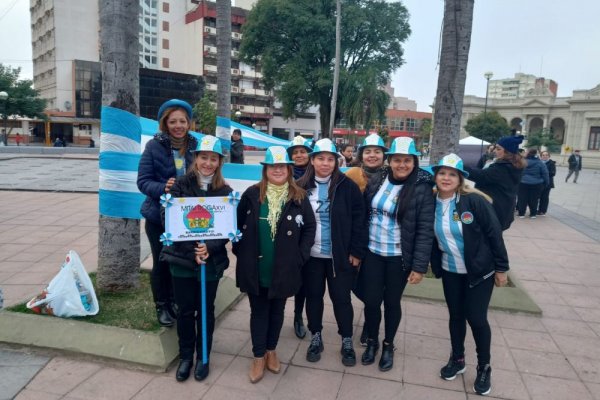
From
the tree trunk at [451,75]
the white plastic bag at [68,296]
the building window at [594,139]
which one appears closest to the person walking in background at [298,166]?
the white plastic bag at [68,296]

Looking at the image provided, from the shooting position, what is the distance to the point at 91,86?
159 ft

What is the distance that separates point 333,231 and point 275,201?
0.54 m

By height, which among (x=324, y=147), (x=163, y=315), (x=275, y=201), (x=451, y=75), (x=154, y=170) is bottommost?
(x=163, y=315)

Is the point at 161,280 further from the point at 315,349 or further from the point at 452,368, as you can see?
the point at 452,368

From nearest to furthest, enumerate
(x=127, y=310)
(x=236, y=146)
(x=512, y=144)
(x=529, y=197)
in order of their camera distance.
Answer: (x=127, y=310) → (x=512, y=144) → (x=529, y=197) → (x=236, y=146)

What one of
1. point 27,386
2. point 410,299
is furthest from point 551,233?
point 27,386

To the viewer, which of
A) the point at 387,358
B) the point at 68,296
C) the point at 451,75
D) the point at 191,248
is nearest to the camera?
the point at 191,248

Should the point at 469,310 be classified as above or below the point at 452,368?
above

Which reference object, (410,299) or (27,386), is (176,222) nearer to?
(27,386)

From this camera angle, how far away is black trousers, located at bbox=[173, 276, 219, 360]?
320cm

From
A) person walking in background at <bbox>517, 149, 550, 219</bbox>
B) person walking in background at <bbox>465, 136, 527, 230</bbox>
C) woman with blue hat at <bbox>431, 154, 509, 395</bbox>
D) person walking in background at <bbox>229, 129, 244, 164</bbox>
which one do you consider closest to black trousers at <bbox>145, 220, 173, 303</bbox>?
woman with blue hat at <bbox>431, 154, 509, 395</bbox>

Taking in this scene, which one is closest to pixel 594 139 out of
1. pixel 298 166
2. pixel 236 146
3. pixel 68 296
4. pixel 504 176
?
pixel 236 146

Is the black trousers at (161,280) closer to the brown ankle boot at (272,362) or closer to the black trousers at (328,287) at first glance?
the brown ankle boot at (272,362)

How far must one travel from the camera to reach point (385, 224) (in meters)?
3.42
